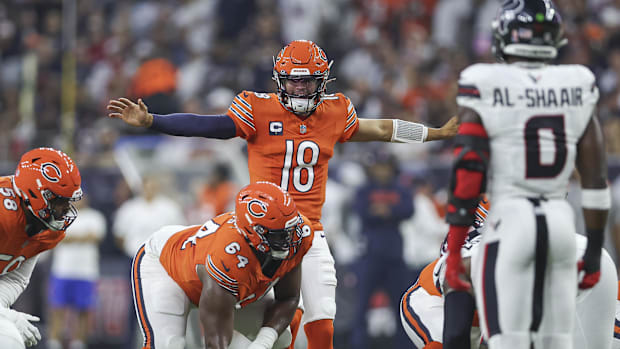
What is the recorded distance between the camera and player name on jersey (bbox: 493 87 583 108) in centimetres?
406

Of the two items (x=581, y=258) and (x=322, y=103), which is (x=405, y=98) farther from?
(x=581, y=258)

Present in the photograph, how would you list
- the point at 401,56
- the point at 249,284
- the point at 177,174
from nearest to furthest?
the point at 249,284, the point at 177,174, the point at 401,56

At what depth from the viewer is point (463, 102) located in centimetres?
409

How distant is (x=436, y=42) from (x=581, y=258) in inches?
380

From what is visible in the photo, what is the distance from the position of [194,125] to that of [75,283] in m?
5.27

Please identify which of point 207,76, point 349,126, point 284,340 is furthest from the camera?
point 207,76

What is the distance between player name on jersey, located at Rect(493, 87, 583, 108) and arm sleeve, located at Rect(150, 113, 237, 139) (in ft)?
6.29

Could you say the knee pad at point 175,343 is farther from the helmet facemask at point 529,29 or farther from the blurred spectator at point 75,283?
the blurred spectator at point 75,283

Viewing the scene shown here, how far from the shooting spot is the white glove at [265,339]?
16.6 feet

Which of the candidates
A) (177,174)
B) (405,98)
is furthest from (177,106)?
(405,98)

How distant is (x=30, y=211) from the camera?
201 inches

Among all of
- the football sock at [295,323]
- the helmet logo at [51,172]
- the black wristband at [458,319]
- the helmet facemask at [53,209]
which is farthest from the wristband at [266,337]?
the helmet logo at [51,172]

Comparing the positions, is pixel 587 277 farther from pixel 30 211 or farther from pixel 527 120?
pixel 30 211

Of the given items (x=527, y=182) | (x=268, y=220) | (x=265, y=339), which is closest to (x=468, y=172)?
(x=527, y=182)
